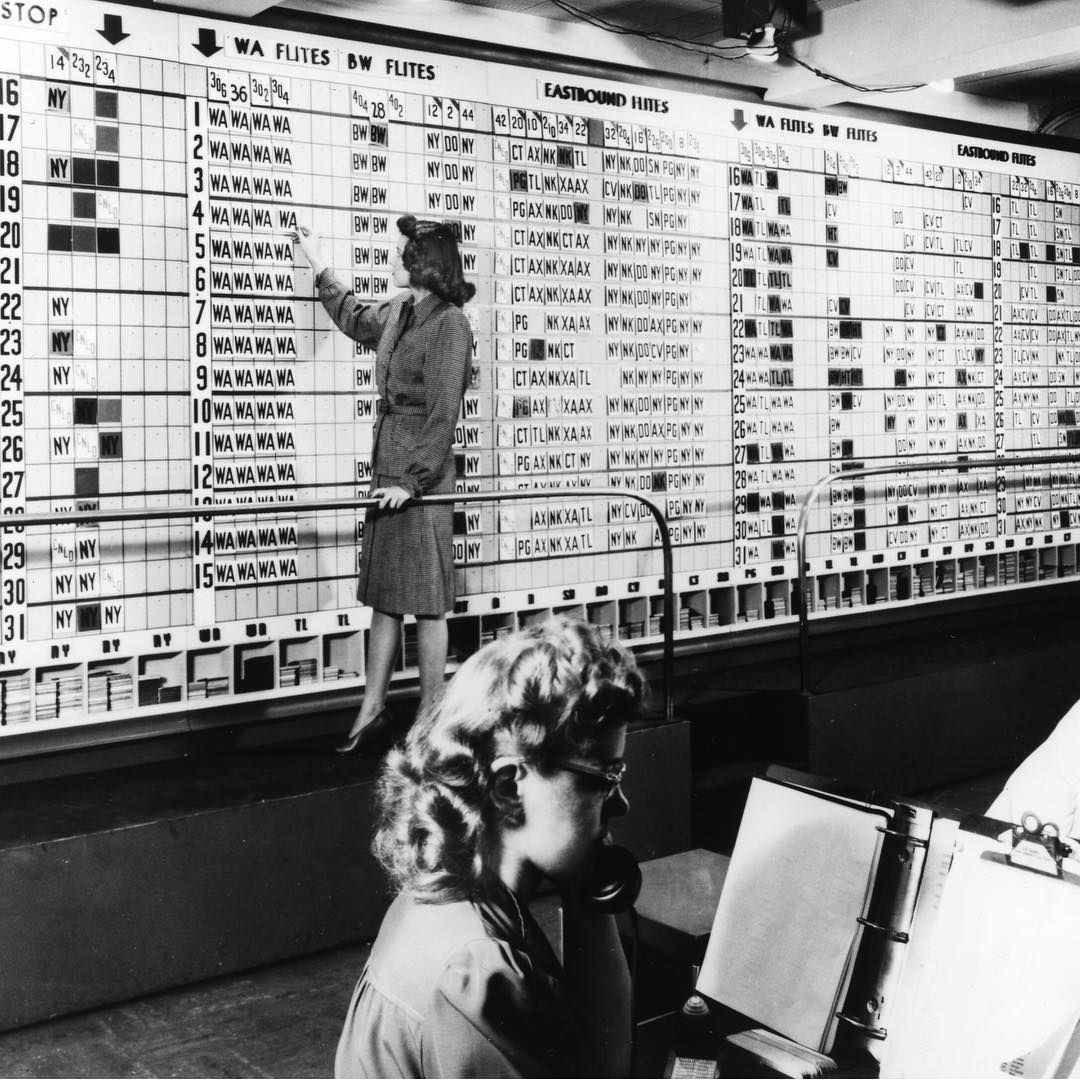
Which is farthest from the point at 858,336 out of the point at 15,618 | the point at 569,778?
the point at 569,778

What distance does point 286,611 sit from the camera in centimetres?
449

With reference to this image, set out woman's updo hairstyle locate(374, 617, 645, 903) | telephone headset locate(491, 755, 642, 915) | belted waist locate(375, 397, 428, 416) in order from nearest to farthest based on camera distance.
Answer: woman's updo hairstyle locate(374, 617, 645, 903)
telephone headset locate(491, 755, 642, 915)
belted waist locate(375, 397, 428, 416)

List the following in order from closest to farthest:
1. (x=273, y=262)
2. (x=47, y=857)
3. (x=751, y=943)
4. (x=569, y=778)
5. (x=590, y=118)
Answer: (x=569, y=778) < (x=751, y=943) < (x=47, y=857) < (x=273, y=262) < (x=590, y=118)

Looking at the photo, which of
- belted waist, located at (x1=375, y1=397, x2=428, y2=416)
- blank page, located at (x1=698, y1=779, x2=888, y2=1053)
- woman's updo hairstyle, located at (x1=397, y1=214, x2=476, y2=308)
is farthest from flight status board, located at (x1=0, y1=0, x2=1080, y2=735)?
blank page, located at (x1=698, y1=779, x2=888, y2=1053)

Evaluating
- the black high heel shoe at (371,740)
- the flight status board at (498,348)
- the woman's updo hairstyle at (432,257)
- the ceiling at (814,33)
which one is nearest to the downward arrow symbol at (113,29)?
the flight status board at (498,348)

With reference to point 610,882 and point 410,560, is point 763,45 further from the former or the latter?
point 610,882

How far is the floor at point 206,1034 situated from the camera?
307 centimetres

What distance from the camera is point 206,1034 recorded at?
10.6 ft

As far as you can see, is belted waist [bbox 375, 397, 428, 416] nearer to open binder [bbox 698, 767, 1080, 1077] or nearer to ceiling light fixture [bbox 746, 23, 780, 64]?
ceiling light fixture [bbox 746, 23, 780, 64]

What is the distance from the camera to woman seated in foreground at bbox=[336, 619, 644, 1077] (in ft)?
4.24

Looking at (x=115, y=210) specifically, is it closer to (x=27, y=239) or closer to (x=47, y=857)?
(x=27, y=239)

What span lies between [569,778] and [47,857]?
2.26 meters

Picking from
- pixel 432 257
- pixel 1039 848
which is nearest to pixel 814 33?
pixel 432 257

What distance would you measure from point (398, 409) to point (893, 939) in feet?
9.07
